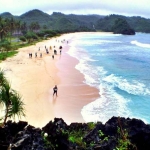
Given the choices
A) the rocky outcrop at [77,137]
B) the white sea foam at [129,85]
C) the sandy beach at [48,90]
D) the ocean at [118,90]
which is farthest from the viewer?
the white sea foam at [129,85]

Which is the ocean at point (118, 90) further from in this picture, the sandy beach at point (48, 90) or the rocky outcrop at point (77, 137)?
the rocky outcrop at point (77, 137)

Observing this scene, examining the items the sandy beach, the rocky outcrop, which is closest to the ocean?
the sandy beach

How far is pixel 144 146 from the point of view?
12.1 m

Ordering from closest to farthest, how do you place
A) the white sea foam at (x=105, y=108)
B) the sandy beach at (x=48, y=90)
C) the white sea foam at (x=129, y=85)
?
the white sea foam at (x=105, y=108) → the sandy beach at (x=48, y=90) → the white sea foam at (x=129, y=85)

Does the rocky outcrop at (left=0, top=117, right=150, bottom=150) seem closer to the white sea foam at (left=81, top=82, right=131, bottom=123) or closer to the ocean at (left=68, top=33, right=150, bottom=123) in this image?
the white sea foam at (left=81, top=82, right=131, bottom=123)

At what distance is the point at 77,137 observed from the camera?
1270 centimetres

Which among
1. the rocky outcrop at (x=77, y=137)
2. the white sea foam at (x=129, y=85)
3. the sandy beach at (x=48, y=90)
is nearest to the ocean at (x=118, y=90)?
the white sea foam at (x=129, y=85)

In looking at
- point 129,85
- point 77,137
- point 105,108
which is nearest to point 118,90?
point 129,85

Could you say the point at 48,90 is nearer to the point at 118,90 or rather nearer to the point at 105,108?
the point at 118,90

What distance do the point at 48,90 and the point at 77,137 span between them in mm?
18934

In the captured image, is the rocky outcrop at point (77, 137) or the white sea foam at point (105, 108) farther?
the white sea foam at point (105, 108)

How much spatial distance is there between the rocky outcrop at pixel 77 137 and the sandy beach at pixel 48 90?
342 inches

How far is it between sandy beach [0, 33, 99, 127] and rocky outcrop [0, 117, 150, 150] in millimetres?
8691

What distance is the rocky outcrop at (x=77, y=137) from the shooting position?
11484 millimetres
